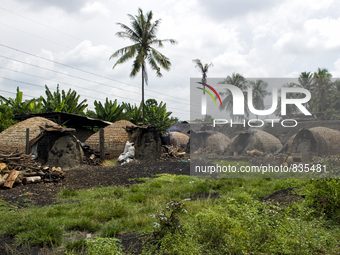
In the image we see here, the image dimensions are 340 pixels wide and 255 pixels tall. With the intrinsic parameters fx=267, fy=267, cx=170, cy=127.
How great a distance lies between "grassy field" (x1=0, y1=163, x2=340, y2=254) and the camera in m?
3.27

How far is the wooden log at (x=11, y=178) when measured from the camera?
25.4 ft

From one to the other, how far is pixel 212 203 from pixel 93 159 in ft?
31.3

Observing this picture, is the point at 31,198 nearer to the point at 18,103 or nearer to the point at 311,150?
the point at 311,150

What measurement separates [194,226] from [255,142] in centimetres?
1207

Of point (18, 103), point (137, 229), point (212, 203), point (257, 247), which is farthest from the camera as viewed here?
point (18, 103)

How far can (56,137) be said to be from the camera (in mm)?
11648

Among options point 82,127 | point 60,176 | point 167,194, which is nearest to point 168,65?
point 82,127

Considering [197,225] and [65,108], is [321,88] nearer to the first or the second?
[197,225]

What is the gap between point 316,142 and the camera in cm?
1101

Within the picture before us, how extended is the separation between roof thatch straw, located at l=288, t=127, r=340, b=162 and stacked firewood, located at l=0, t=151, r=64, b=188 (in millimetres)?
9782

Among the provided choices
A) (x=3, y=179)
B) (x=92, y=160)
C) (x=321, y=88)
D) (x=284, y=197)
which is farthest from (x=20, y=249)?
(x=321, y=88)

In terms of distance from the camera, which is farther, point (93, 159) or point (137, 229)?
point (93, 159)

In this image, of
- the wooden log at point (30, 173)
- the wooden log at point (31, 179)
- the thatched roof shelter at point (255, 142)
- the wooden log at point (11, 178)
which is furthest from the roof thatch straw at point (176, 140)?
the wooden log at point (11, 178)

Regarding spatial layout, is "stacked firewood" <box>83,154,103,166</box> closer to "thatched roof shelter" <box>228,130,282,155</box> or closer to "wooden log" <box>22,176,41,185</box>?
"wooden log" <box>22,176,41,185</box>
